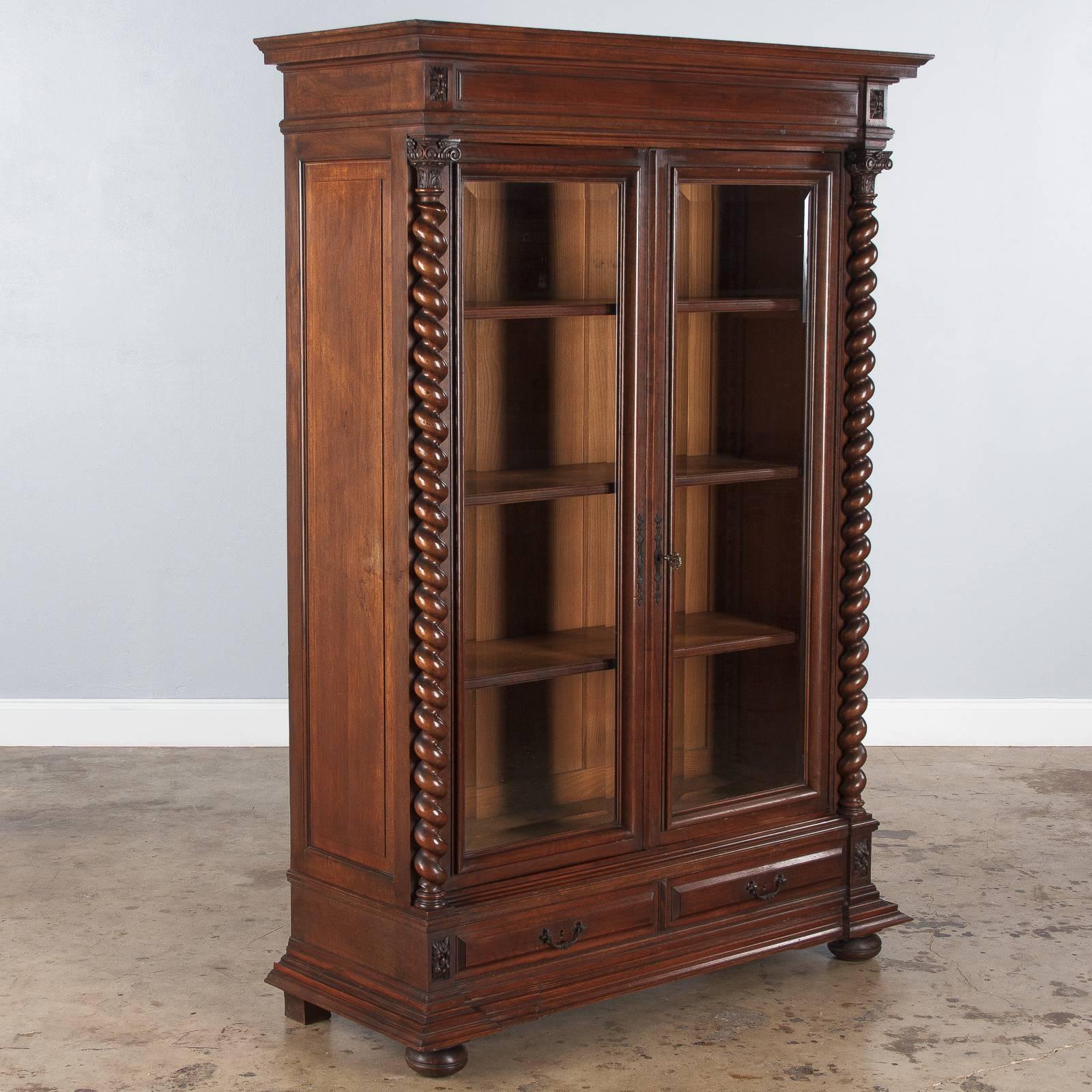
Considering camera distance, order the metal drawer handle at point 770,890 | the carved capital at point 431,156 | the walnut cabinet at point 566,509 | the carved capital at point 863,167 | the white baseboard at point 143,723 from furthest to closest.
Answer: the white baseboard at point 143,723
the metal drawer handle at point 770,890
the carved capital at point 863,167
the walnut cabinet at point 566,509
the carved capital at point 431,156

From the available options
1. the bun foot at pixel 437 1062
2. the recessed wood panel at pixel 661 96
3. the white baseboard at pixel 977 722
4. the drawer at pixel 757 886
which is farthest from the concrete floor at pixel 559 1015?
the recessed wood panel at pixel 661 96

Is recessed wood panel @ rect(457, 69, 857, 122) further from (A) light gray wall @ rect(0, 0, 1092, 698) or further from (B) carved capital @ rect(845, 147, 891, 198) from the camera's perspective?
(A) light gray wall @ rect(0, 0, 1092, 698)

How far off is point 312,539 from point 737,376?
3.40ft

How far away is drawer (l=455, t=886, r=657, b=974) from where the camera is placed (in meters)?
3.49

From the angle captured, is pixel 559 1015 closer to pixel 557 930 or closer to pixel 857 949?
pixel 557 930

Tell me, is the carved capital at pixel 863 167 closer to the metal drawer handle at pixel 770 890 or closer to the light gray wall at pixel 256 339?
the metal drawer handle at pixel 770 890

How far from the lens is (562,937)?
11.9 feet

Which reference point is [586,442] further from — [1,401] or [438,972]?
[1,401]

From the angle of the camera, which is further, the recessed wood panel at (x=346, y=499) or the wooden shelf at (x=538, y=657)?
the wooden shelf at (x=538, y=657)

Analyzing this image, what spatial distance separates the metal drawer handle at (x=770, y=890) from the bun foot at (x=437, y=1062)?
0.82m

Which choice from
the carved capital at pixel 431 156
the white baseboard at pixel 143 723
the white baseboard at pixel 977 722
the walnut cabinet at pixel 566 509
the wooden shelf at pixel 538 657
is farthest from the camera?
the white baseboard at pixel 977 722

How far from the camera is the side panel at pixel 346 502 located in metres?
3.37

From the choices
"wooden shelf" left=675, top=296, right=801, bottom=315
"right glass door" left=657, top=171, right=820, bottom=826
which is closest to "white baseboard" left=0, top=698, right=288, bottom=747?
"right glass door" left=657, top=171, right=820, bottom=826

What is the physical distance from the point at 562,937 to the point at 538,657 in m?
0.60
